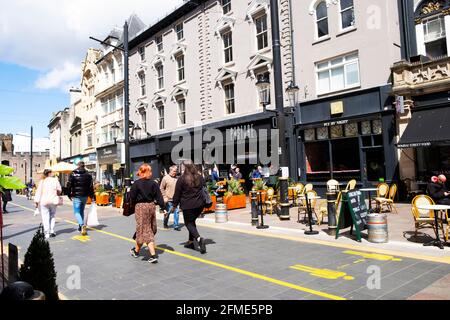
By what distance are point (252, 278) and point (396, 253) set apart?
301cm

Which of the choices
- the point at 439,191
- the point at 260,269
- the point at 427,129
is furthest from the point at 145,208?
the point at 427,129

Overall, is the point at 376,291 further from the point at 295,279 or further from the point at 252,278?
the point at 252,278

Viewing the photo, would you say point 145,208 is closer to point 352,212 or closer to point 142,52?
point 352,212

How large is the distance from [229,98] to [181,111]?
5.24 m

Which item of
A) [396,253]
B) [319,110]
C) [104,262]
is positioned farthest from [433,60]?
[104,262]

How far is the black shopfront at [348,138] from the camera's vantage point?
575 inches

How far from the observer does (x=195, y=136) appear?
77.4 feet

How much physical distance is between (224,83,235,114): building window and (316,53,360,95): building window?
5917 mm

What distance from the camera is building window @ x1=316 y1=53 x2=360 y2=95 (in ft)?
52.0

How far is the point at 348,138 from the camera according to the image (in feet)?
53.2

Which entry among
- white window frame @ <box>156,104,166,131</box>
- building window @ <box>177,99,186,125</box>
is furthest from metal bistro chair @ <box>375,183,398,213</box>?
white window frame @ <box>156,104,166,131</box>

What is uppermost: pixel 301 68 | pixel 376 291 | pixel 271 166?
pixel 301 68

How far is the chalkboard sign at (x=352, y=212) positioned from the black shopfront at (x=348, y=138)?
734cm

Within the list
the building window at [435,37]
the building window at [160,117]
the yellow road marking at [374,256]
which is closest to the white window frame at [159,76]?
the building window at [160,117]
